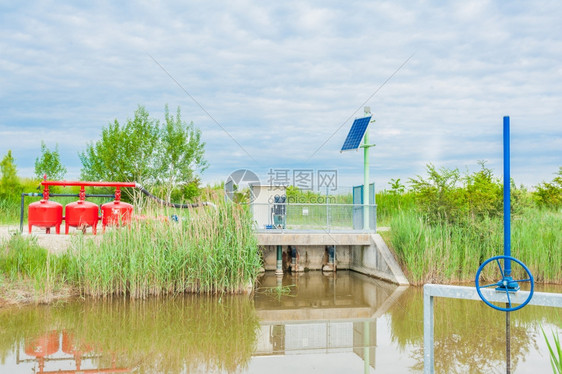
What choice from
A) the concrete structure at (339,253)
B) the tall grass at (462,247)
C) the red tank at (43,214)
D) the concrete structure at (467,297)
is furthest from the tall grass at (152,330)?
the tall grass at (462,247)

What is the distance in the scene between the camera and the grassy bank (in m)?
11.2

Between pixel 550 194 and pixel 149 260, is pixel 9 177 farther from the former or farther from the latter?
pixel 550 194

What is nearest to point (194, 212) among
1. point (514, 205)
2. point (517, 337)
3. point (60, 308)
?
point (60, 308)

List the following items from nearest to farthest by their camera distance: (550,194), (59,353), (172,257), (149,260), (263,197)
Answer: (59,353)
(149,260)
(172,257)
(263,197)
(550,194)

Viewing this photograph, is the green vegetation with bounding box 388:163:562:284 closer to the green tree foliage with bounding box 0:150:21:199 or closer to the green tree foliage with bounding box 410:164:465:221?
the green tree foliage with bounding box 410:164:465:221

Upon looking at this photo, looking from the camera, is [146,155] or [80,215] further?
[146,155]

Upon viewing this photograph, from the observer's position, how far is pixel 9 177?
28.3 m

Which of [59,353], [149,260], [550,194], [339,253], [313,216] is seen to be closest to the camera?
[59,353]

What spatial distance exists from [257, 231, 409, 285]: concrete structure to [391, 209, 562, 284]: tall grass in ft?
2.02

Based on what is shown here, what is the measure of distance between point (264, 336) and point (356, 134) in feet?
31.4

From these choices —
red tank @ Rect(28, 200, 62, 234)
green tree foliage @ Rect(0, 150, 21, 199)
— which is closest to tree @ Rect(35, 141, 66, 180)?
green tree foliage @ Rect(0, 150, 21, 199)

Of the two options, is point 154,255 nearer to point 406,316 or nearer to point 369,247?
point 406,316

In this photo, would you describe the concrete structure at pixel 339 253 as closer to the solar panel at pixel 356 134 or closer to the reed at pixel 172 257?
the solar panel at pixel 356 134

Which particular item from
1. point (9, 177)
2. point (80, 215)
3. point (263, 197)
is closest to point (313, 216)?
point (263, 197)
